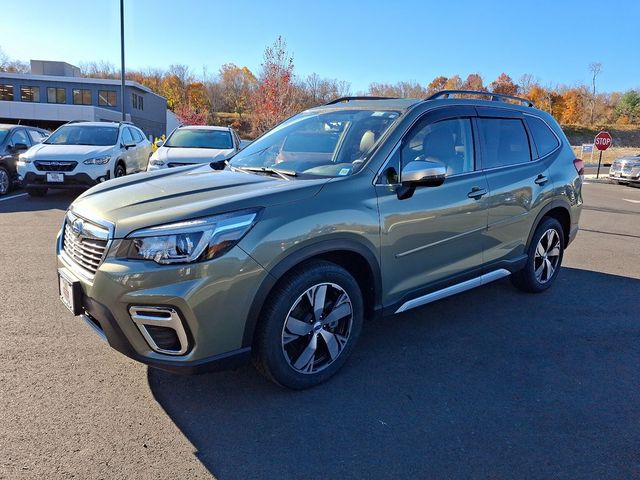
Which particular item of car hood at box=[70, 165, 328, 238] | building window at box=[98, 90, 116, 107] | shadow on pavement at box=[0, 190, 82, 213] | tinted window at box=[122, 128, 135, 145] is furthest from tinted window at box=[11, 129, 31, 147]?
building window at box=[98, 90, 116, 107]

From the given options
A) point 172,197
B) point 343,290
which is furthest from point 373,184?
point 172,197

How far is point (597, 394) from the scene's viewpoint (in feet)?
10.6

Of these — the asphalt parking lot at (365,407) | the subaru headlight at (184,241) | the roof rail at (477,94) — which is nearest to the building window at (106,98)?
the asphalt parking lot at (365,407)

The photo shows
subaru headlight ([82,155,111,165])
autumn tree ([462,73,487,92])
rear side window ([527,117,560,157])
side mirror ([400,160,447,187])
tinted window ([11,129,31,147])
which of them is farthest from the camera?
autumn tree ([462,73,487,92])

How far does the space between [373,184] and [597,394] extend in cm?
197

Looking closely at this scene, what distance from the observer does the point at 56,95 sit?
51.4 metres

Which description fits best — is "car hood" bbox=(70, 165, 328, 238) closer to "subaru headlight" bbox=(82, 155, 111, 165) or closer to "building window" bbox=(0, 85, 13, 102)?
"subaru headlight" bbox=(82, 155, 111, 165)

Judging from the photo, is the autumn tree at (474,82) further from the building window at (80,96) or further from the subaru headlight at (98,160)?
the subaru headlight at (98,160)

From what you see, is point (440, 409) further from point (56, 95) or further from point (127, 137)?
point (56, 95)

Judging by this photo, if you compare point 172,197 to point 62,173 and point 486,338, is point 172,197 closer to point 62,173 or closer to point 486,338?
point 486,338

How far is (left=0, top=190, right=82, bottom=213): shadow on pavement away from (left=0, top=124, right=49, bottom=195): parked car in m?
0.32

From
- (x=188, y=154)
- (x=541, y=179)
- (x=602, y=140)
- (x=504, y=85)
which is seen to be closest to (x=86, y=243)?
(x=541, y=179)

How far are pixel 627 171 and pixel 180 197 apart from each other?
20.4 m

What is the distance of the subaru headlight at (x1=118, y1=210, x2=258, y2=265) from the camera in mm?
2590
